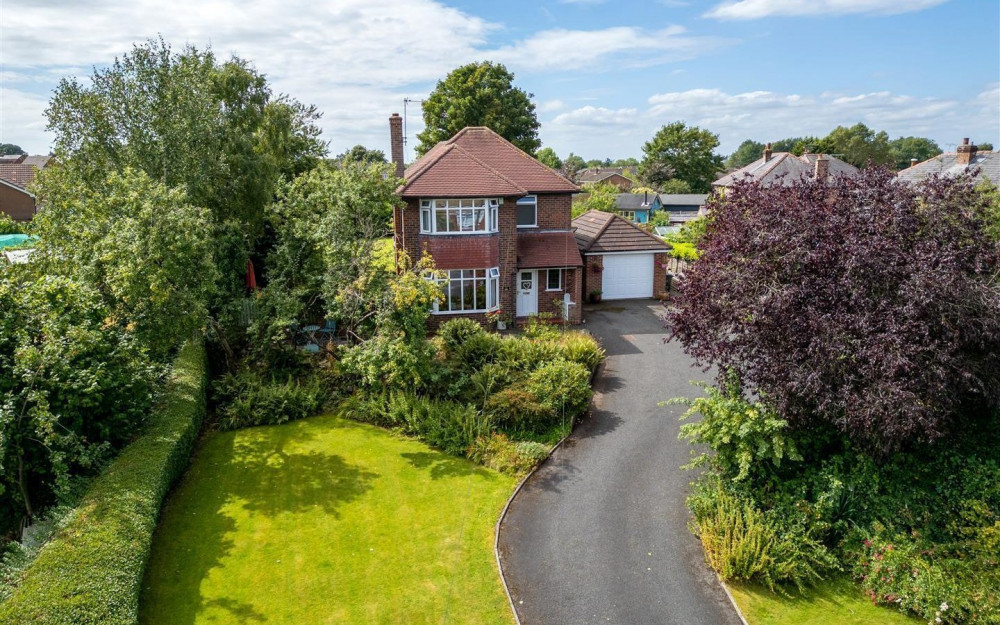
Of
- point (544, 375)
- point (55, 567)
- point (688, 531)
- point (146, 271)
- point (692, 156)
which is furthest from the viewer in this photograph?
point (692, 156)

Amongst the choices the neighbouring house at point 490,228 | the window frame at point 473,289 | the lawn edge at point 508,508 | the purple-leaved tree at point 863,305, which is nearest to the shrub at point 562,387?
the lawn edge at point 508,508

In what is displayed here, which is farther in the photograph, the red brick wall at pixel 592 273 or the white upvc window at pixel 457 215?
the red brick wall at pixel 592 273

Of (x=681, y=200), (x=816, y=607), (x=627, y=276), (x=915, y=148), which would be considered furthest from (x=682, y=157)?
(x=915, y=148)

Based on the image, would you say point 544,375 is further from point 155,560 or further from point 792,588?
point 155,560

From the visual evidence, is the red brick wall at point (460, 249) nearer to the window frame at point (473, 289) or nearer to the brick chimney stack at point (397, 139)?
the window frame at point (473, 289)

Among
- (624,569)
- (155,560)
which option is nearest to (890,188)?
(624,569)

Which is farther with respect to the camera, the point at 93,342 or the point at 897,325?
the point at 93,342

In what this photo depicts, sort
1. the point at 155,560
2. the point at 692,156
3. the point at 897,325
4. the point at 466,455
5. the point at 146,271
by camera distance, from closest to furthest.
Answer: the point at 897,325, the point at 155,560, the point at 146,271, the point at 466,455, the point at 692,156
